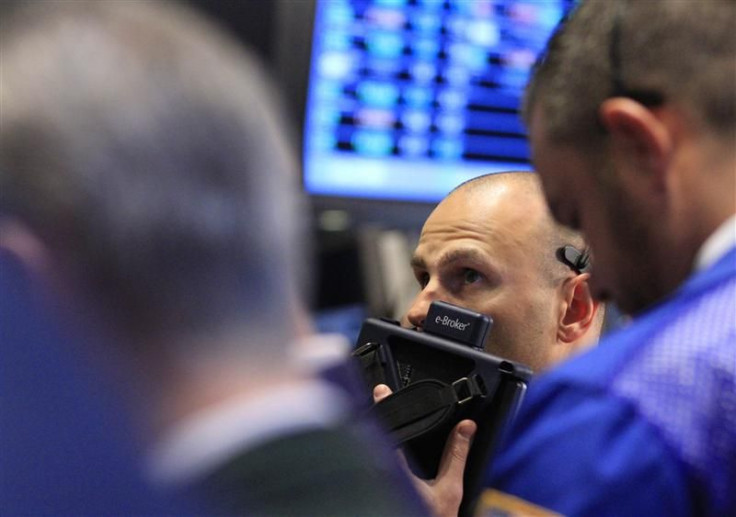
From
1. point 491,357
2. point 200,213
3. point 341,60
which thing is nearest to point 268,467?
point 200,213

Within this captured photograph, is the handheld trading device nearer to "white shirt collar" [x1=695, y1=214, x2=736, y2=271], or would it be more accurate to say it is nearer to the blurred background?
"white shirt collar" [x1=695, y1=214, x2=736, y2=271]

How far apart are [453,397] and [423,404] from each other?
0.16 ft

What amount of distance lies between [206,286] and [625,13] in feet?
2.42

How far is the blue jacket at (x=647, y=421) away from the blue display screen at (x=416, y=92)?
215 cm

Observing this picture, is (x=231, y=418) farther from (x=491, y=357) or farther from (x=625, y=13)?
(x=491, y=357)

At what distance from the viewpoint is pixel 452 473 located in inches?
78.0

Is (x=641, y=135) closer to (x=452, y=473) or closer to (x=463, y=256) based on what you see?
(x=452, y=473)

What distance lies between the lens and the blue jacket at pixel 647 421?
3.82 feet

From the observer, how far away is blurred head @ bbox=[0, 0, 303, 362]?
0.75 metres

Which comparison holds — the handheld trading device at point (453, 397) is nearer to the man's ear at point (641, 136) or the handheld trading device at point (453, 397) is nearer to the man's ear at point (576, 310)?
the man's ear at point (576, 310)

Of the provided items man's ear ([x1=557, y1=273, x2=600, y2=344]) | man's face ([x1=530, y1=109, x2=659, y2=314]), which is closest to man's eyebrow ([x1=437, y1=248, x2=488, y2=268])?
man's ear ([x1=557, y1=273, x2=600, y2=344])

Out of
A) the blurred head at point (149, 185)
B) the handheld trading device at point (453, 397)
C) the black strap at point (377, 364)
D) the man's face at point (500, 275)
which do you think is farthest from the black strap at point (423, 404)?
the blurred head at point (149, 185)

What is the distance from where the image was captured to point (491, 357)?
1.99 metres

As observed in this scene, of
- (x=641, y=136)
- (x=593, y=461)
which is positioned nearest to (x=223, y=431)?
(x=593, y=461)
